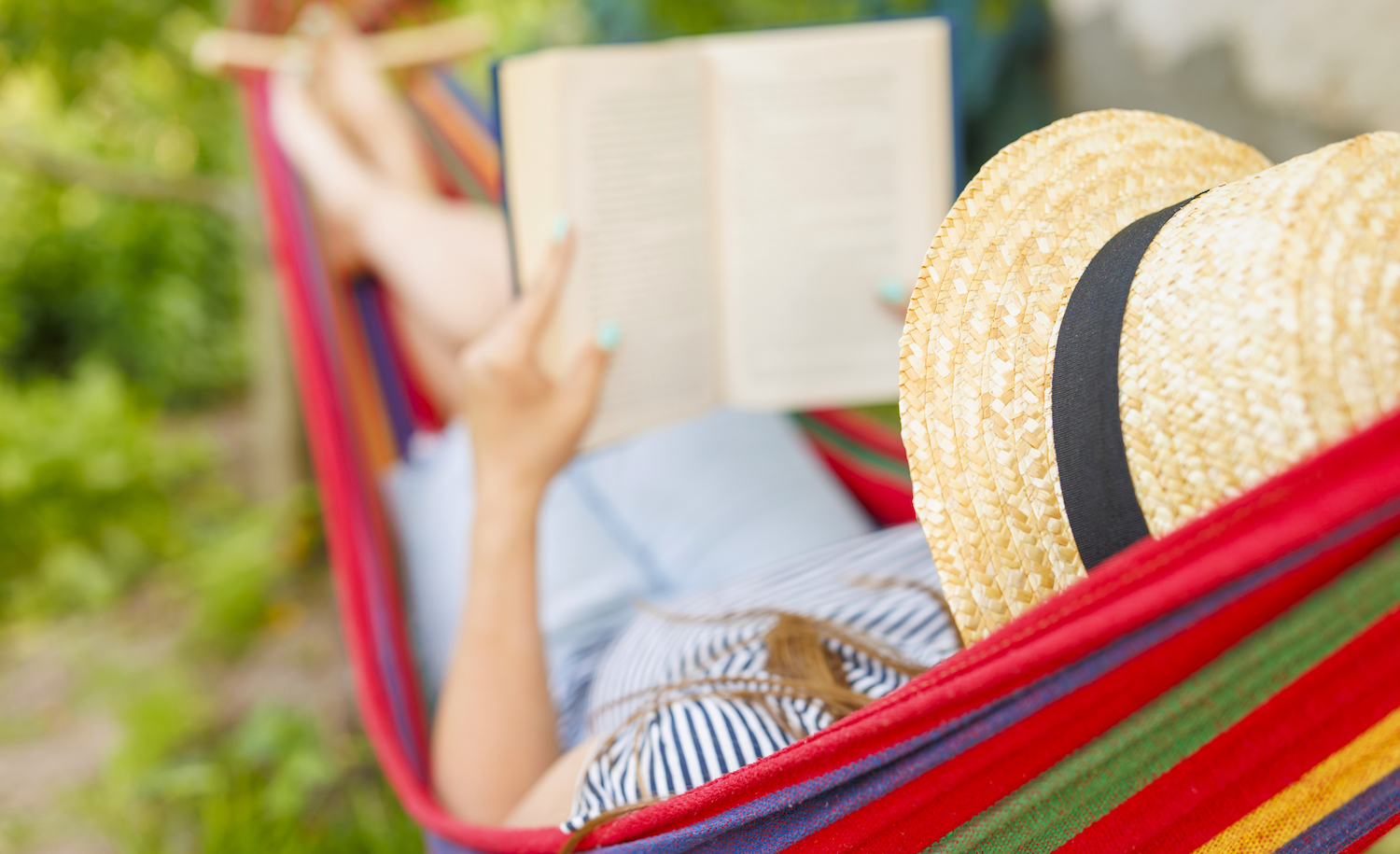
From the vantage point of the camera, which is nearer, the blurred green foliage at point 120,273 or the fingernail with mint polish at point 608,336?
the fingernail with mint polish at point 608,336

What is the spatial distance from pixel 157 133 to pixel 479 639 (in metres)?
2.68

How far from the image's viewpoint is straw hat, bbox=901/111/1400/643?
399 mm

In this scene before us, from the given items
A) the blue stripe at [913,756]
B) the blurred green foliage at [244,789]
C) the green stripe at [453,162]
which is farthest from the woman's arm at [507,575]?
the green stripe at [453,162]

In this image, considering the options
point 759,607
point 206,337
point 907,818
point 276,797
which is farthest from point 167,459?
point 907,818

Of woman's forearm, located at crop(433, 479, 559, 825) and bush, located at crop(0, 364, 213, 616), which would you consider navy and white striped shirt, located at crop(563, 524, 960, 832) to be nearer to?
woman's forearm, located at crop(433, 479, 559, 825)

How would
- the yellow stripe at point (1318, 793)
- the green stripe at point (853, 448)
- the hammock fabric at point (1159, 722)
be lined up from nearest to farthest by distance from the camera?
1. the hammock fabric at point (1159, 722)
2. the yellow stripe at point (1318, 793)
3. the green stripe at point (853, 448)

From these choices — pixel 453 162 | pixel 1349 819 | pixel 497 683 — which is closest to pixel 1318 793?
pixel 1349 819

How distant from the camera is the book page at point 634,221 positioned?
0.88 meters

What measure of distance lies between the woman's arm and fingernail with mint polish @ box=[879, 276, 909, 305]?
0.35 metres

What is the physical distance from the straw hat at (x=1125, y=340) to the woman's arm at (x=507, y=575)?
0.45 m

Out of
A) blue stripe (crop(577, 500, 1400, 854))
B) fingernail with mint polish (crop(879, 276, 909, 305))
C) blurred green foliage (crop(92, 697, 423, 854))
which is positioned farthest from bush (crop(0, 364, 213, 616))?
blue stripe (crop(577, 500, 1400, 854))

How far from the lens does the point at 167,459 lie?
259cm

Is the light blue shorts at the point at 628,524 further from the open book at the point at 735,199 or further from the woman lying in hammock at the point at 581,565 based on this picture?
the open book at the point at 735,199

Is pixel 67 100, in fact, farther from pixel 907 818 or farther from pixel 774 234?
pixel 907 818
